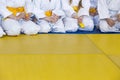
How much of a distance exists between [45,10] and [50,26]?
272mm

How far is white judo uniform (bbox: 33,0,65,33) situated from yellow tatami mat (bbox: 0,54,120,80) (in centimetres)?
121

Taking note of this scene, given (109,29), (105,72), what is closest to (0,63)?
(105,72)

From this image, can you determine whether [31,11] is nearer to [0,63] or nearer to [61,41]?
[61,41]

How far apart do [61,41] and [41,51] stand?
560 millimetres

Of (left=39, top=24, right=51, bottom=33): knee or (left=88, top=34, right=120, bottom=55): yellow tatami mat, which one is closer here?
(left=88, top=34, right=120, bottom=55): yellow tatami mat

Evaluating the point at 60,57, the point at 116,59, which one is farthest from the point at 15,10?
the point at 116,59

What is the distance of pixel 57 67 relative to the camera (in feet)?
9.44

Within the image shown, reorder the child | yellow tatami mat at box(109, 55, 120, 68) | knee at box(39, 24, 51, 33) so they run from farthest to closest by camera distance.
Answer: the child
knee at box(39, 24, 51, 33)
yellow tatami mat at box(109, 55, 120, 68)

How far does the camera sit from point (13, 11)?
163 inches

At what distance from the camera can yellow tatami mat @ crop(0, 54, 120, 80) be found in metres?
2.66

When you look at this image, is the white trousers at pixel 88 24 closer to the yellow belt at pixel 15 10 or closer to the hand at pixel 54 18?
the hand at pixel 54 18

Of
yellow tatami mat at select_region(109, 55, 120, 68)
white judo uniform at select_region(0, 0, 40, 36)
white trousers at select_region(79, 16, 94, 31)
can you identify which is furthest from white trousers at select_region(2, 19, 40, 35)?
yellow tatami mat at select_region(109, 55, 120, 68)

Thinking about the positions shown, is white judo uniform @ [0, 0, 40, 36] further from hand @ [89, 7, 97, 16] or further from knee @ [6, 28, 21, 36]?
hand @ [89, 7, 97, 16]

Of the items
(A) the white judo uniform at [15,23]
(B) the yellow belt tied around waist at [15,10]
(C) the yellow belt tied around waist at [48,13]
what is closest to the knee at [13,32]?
(A) the white judo uniform at [15,23]
